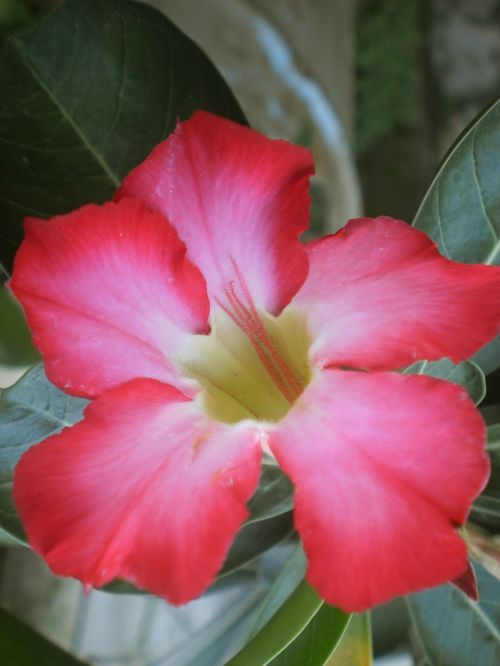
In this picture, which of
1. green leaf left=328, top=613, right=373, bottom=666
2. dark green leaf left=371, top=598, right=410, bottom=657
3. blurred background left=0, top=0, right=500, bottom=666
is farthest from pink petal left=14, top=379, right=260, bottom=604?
dark green leaf left=371, top=598, right=410, bottom=657

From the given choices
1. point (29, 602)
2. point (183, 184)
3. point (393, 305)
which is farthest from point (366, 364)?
point (29, 602)

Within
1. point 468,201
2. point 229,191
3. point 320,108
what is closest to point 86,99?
point 229,191

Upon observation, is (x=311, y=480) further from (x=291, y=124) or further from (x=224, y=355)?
(x=291, y=124)

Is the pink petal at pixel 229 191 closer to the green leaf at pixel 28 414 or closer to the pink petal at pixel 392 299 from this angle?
the pink petal at pixel 392 299

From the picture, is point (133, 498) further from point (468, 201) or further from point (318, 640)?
point (468, 201)

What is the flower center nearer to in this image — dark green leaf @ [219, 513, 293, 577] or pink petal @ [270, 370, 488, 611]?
pink petal @ [270, 370, 488, 611]
